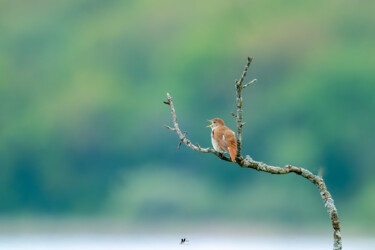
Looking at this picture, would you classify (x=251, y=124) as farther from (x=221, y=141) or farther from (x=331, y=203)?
(x=331, y=203)

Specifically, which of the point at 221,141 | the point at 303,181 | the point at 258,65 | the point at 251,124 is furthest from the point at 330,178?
the point at 221,141

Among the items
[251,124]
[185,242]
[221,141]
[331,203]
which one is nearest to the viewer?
[331,203]

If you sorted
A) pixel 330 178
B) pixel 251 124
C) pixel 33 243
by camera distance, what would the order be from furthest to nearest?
pixel 251 124, pixel 330 178, pixel 33 243

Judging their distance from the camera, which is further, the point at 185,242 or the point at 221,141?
the point at 221,141

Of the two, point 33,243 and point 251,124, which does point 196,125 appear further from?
point 33,243

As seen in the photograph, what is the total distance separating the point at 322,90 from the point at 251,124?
2859mm

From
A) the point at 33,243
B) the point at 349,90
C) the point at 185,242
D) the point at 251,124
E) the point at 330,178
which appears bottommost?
the point at 185,242

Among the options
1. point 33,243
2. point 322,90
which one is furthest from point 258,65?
point 33,243

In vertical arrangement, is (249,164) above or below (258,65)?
below

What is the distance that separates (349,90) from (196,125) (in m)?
5.58

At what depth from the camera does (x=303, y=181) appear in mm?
24359

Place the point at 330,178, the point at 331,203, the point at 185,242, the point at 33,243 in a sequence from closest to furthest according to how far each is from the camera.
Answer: the point at 331,203
the point at 185,242
the point at 33,243
the point at 330,178

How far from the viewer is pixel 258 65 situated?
26.2m

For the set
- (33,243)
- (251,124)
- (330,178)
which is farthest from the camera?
(251,124)
